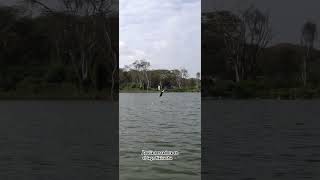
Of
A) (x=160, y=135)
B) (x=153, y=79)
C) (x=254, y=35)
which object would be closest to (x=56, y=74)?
(x=153, y=79)

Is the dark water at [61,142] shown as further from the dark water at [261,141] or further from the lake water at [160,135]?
the dark water at [261,141]

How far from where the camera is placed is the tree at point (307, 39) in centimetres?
2702

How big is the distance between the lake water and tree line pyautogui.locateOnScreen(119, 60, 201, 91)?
35 centimetres

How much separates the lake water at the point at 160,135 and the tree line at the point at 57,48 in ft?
4.63

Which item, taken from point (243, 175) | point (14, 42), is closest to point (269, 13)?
point (14, 42)

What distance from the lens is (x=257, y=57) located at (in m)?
26.1

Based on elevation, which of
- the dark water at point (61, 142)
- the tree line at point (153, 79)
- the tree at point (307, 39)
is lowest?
the dark water at point (61, 142)

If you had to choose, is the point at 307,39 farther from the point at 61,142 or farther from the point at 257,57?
the point at 61,142

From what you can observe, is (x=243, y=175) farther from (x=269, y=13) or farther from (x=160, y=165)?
(x=269, y=13)

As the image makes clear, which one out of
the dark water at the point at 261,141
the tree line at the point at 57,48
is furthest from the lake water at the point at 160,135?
the tree line at the point at 57,48

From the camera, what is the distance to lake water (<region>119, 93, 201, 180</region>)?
884cm

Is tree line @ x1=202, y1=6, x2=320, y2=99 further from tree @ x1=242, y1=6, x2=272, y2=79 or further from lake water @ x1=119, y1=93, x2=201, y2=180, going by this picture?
lake water @ x1=119, y1=93, x2=201, y2=180

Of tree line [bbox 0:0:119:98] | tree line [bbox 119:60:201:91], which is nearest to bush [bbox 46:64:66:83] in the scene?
tree line [bbox 0:0:119:98]

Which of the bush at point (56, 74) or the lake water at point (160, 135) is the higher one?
the bush at point (56, 74)
